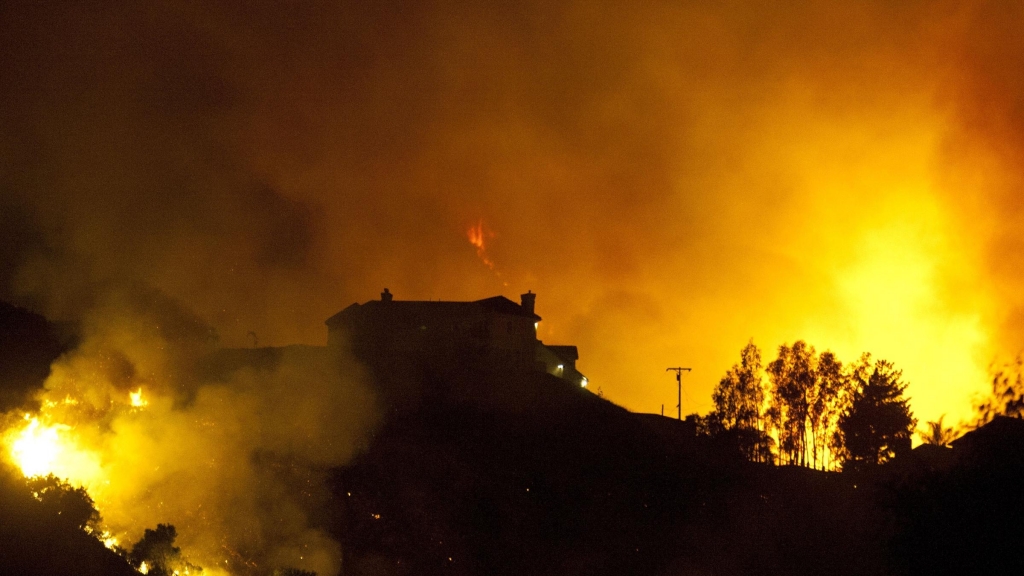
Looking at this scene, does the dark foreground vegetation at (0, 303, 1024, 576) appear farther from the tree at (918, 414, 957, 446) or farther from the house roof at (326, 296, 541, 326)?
the house roof at (326, 296, 541, 326)

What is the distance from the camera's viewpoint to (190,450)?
35531mm

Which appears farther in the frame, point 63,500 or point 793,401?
point 793,401

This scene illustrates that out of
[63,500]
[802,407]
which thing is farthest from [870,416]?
[63,500]

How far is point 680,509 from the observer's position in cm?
4184

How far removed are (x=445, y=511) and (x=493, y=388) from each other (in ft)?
50.8

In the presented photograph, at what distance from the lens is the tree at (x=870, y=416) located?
51375 mm

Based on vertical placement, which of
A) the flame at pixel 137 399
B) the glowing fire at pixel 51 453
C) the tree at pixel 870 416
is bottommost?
the glowing fire at pixel 51 453

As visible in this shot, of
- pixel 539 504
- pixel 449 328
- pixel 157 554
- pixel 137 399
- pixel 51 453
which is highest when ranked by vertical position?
pixel 449 328

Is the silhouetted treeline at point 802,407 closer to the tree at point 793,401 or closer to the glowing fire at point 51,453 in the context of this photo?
the tree at point 793,401

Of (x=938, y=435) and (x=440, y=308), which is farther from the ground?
(x=440, y=308)

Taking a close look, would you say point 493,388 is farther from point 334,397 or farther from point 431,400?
point 334,397

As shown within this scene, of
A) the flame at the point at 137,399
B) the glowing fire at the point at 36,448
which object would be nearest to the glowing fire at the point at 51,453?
the glowing fire at the point at 36,448

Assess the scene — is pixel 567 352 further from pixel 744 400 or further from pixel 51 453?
pixel 51 453

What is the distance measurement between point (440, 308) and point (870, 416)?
39.3 meters
